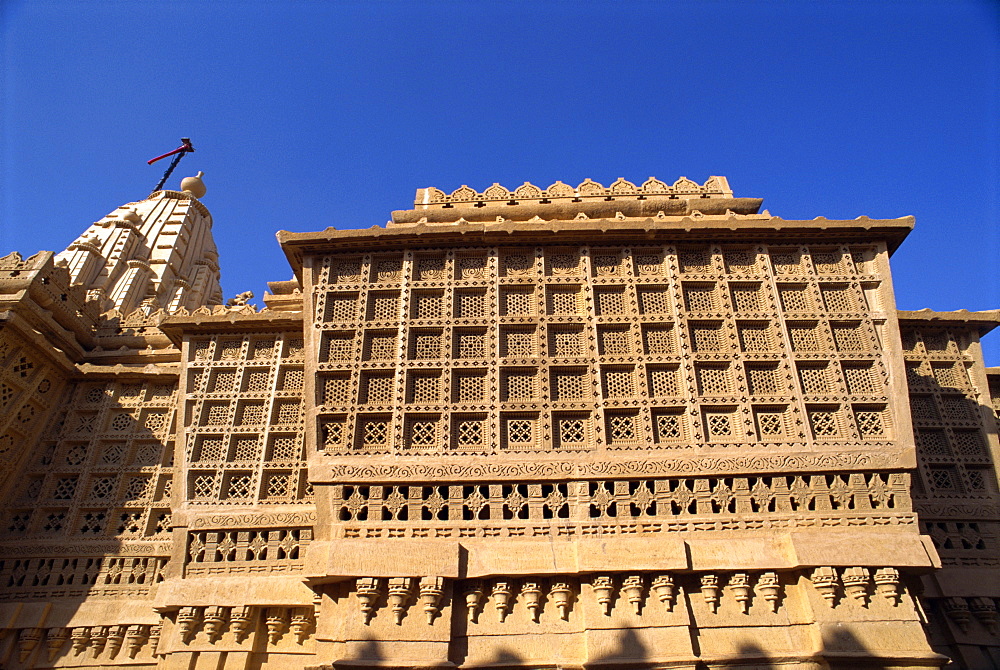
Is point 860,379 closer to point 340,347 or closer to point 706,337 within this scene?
point 706,337

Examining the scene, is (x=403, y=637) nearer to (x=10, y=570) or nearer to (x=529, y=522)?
(x=529, y=522)

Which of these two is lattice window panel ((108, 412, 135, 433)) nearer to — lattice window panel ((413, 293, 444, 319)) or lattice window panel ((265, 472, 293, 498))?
lattice window panel ((265, 472, 293, 498))

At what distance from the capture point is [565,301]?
898 cm

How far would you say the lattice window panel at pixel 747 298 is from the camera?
883 centimetres

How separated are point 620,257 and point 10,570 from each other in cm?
1035

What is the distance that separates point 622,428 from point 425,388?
2646 mm

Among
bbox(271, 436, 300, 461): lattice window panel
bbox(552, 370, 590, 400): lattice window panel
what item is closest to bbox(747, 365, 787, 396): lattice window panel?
bbox(552, 370, 590, 400): lattice window panel

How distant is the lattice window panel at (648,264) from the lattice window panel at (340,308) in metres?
4.13

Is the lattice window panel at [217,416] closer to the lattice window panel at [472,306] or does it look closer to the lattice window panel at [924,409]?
the lattice window panel at [472,306]

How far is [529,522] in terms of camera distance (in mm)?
7633

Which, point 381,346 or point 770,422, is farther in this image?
point 381,346

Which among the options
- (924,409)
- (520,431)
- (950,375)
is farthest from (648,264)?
(950,375)

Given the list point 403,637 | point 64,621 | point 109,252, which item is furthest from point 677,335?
point 109,252

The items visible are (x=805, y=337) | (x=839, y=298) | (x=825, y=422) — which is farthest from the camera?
(x=839, y=298)
